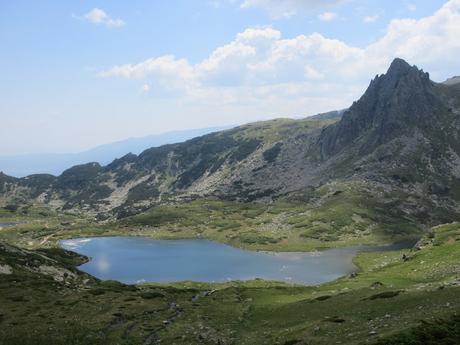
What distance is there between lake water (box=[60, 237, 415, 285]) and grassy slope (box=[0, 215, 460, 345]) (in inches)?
2145

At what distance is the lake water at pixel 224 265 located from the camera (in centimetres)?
14400

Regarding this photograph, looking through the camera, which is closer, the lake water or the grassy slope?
the grassy slope

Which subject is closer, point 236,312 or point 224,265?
point 236,312

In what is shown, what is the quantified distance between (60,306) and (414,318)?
168 feet

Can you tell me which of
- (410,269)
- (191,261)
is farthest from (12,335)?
(191,261)

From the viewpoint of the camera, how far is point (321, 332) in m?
38.6

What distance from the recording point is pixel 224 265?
6516 inches

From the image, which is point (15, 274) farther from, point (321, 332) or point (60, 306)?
point (321, 332)

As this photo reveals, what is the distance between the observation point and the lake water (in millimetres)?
144000

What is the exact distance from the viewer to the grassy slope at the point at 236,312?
38125 mm

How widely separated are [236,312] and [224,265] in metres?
106

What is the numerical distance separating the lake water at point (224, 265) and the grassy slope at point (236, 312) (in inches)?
2145

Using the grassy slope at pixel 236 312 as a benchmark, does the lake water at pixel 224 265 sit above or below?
below

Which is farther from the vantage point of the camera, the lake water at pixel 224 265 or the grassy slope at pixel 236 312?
the lake water at pixel 224 265
